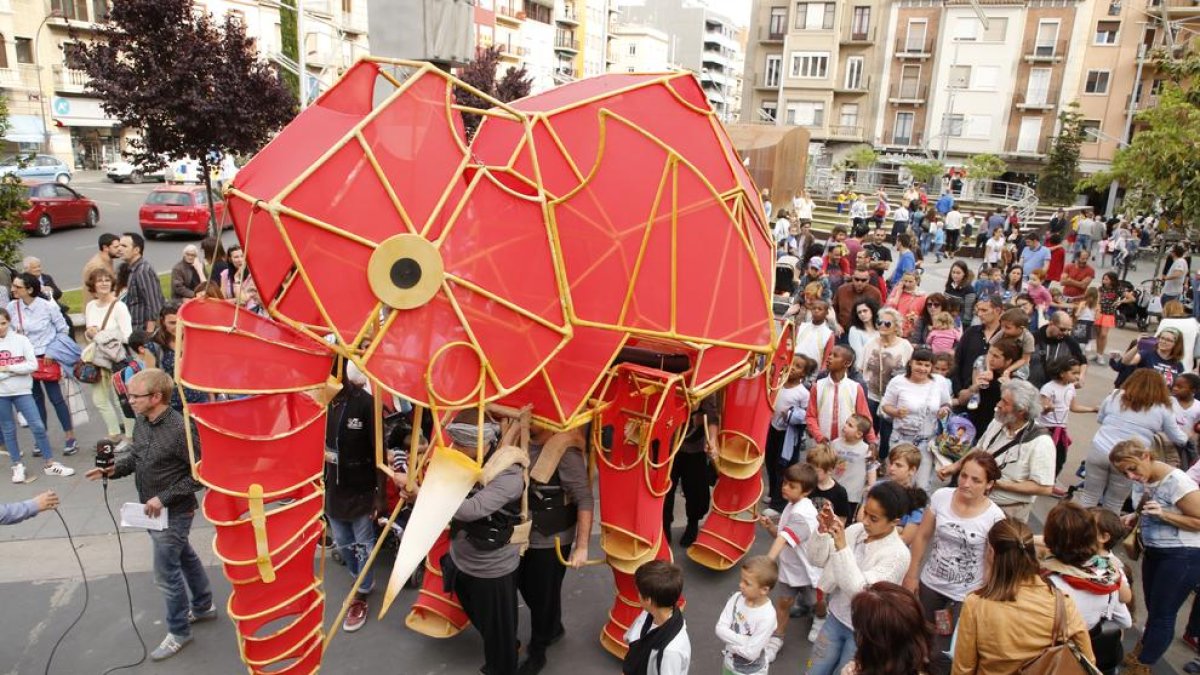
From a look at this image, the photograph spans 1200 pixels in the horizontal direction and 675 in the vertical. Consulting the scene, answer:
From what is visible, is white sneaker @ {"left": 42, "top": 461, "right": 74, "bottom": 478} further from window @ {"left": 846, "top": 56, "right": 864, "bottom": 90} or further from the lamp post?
window @ {"left": 846, "top": 56, "right": 864, "bottom": 90}

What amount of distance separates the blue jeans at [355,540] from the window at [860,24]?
39481 millimetres

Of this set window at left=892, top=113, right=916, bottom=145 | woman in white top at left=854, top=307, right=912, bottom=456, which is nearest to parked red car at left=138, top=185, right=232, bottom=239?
woman in white top at left=854, top=307, right=912, bottom=456

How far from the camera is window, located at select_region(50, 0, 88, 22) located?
33.8 meters

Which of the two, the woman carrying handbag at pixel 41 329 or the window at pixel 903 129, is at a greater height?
the window at pixel 903 129

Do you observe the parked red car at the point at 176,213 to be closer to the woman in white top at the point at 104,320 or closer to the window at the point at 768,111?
the woman in white top at the point at 104,320

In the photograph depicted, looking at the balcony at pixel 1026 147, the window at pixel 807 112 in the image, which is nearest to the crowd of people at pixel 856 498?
the balcony at pixel 1026 147

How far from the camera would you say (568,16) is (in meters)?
60.6

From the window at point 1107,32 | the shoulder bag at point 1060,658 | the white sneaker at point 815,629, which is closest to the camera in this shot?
the shoulder bag at point 1060,658

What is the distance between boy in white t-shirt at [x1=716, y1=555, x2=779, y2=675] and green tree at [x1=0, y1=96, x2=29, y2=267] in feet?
28.1

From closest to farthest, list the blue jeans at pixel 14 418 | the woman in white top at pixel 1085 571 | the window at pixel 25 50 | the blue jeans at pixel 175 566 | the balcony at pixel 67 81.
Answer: the woman in white top at pixel 1085 571
the blue jeans at pixel 175 566
the blue jeans at pixel 14 418
the window at pixel 25 50
the balcony at pixel 67 81

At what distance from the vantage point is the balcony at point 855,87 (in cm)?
3919

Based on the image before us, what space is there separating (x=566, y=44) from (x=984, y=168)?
127ft

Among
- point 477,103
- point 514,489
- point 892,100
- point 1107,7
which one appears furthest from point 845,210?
point 514,489

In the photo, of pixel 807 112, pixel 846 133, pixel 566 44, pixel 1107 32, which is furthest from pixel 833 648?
pixel 566 44
